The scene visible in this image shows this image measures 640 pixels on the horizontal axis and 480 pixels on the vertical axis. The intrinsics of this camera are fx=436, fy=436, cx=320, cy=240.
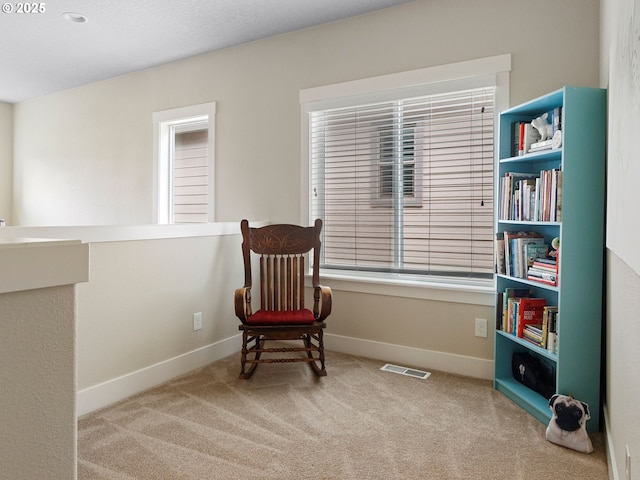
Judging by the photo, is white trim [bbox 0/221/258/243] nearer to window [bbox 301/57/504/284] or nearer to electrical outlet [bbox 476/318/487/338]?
window [bbox 301/57/504/284]

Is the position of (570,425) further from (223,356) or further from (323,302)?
(223,356)

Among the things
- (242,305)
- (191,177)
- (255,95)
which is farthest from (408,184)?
(191,177)

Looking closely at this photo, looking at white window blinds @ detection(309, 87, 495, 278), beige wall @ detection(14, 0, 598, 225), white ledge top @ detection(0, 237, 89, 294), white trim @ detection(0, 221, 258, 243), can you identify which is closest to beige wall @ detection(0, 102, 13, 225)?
beige wall @ detection(14, 0, 598, 225)

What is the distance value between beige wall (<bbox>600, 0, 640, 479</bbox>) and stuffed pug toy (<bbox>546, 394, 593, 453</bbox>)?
10cm

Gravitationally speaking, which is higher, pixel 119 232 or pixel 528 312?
pixel 119 232

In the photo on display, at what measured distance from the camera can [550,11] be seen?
8.50 feet

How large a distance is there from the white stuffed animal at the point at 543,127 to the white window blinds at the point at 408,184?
1.39 feet

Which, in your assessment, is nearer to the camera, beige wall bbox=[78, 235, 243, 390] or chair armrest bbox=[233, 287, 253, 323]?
beige wall bbox=[78, 235, 243, 390]

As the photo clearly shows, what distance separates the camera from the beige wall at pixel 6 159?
18.5ft

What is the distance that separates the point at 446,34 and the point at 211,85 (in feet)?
6.96

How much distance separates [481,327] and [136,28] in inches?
135

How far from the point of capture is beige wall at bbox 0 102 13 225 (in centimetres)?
564

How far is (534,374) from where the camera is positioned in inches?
96.7

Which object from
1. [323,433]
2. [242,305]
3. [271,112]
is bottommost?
[323,433]
